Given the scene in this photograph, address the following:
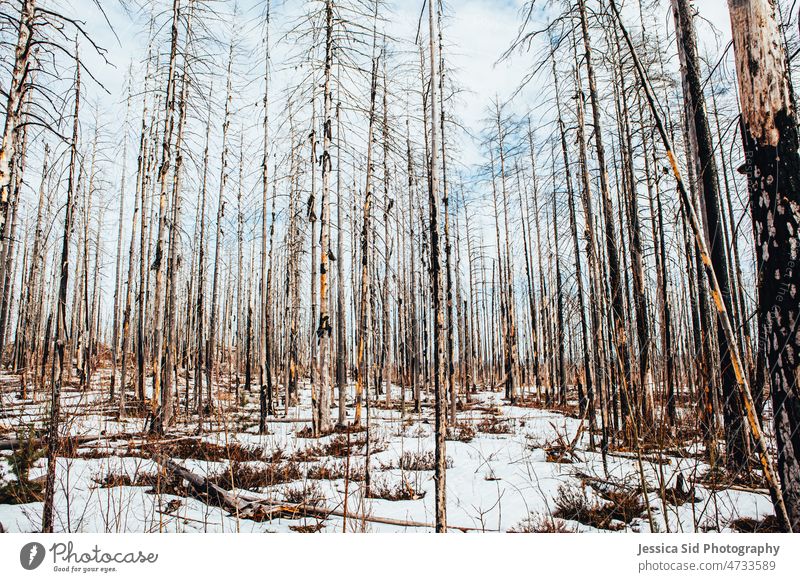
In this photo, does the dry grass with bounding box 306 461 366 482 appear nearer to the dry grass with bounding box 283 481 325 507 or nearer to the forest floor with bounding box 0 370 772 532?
the forest floor with bounding box 0 370 772 532

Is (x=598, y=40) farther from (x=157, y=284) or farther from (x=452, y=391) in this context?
(x=157, y=284)

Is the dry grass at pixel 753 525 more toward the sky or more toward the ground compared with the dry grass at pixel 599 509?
more toward the sky

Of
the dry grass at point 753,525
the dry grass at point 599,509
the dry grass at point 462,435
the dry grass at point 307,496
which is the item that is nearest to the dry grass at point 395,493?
the dry grass at point 307,496

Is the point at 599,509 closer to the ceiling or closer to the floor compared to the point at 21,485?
closer to the floor

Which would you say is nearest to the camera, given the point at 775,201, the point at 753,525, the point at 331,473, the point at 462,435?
the point at 775,201

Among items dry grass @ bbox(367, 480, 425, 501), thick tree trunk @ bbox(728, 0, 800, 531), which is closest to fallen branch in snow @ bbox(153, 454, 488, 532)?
dry grass @ bbox(367, 480, 425, 501)

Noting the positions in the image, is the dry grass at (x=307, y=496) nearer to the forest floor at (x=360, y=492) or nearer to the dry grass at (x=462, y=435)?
the forest floor at (x=360, y=492)

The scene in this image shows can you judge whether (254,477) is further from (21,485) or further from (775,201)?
(775,201)

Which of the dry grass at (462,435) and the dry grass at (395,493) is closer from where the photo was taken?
the dry grass at (395,493)

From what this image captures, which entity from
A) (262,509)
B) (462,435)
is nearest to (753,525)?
(262,509)

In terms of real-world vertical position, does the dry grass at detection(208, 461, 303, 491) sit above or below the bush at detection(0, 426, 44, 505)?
below

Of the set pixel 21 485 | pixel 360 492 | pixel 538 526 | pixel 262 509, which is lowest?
pixel 538 526

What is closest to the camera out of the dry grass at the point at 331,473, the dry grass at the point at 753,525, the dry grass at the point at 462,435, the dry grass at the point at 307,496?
the dry grass at the point at 753,525

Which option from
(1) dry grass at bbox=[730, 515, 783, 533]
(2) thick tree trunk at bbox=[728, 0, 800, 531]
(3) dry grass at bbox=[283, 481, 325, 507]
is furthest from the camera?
(3) dry grass at bbox=[283, 481, 325, 507]
